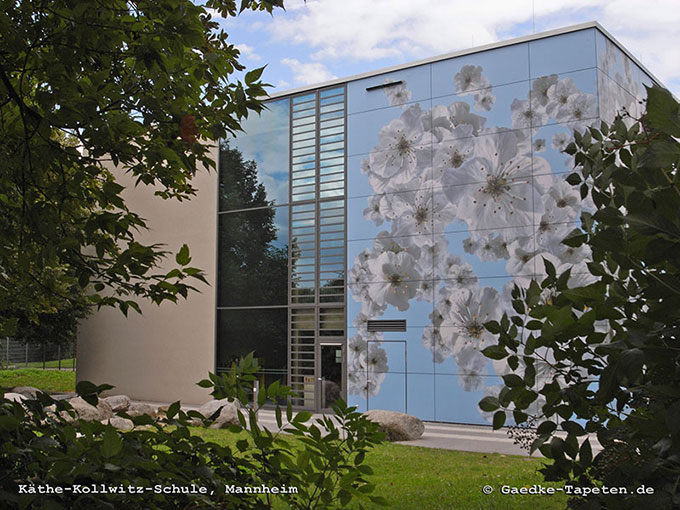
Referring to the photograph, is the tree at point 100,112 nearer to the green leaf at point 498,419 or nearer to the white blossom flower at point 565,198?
the green leaf at point 498,419

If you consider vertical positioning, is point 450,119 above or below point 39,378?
above

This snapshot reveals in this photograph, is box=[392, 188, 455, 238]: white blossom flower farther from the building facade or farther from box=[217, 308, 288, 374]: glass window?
box=[217, 308, 288, 374]: glass window

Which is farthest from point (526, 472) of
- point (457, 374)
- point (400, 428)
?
point (457, 374)

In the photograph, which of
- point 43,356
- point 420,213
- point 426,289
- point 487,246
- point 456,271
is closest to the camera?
point 487,246

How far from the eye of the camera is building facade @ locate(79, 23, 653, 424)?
14.0 meters

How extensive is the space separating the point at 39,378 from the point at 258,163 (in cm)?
1731

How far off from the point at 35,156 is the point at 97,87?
426mm

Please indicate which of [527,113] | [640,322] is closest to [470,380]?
[527,113]

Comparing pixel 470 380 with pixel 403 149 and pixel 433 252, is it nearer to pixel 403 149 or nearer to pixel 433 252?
pixel 433 252

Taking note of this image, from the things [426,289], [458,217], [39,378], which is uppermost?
[458,217]

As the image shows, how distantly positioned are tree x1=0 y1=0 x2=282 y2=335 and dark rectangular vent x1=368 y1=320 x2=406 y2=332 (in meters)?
12.9

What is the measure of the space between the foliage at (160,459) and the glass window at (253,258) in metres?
15.8

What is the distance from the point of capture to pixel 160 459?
5.53 ft

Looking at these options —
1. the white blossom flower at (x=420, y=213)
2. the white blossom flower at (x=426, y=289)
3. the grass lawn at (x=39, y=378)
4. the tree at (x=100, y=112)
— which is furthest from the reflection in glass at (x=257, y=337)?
the tree at (x=100, y=112)
